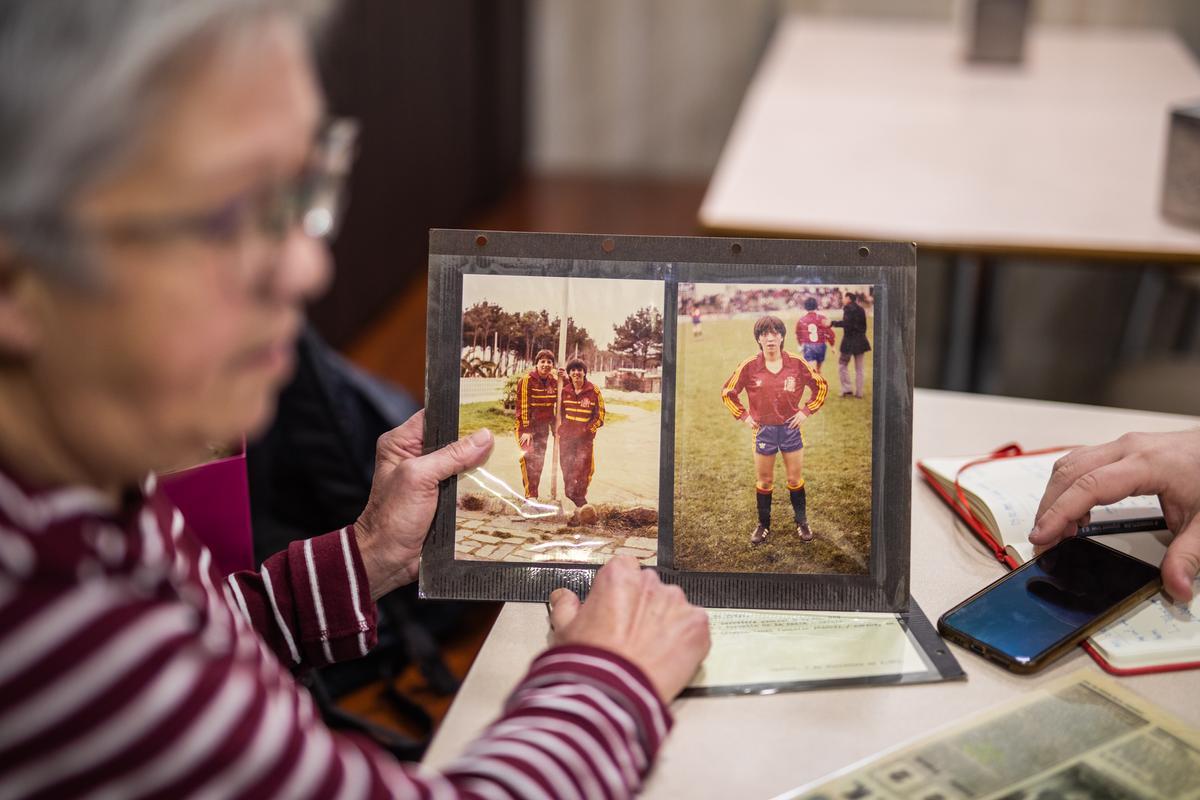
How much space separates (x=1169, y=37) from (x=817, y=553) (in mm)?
2965

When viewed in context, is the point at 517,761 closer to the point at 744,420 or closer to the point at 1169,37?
the point at 744,420

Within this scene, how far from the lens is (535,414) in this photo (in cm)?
94

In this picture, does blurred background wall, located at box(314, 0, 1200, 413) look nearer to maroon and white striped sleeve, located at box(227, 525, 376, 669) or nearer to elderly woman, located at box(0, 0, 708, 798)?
maroon and white striped sleeve, located at box(227, 525, 376, 669)

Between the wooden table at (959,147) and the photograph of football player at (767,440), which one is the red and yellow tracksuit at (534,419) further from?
the wooden table at (959,147)

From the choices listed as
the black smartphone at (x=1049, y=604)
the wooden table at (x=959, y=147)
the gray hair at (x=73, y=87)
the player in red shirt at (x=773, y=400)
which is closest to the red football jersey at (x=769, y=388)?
the player in red shirt at (x=773, y=400)

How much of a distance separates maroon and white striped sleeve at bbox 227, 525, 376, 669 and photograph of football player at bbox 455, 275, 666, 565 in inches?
3.8

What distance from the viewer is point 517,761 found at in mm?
653

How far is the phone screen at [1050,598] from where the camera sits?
0.88 m

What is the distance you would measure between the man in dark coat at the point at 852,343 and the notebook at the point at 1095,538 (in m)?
0.21

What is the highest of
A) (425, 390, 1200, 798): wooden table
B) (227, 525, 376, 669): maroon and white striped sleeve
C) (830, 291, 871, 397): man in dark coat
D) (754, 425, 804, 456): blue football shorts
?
(830, 291, 871, 397): man in dark coat

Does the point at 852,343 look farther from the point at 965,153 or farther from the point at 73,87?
the point at 965,153

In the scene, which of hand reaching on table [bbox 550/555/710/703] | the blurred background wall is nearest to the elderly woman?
hand reaching on table [bbox 550/555/710/703]

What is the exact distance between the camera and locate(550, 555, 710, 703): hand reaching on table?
0.77 metres

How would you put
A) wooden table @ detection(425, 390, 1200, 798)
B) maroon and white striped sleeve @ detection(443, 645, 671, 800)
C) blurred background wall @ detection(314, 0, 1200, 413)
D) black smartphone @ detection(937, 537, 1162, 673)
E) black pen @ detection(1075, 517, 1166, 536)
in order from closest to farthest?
maroon and white striped sleeve @ detection(443, 645, 671, 800)
wooden table @ detection(425, 390, 1200, 798)
black smartphone @ detection(937, 537, 1162, 673)
black pen @ detection(1075, 517, 1166, 536)
blurred background wall @ detection(314, 0, 1200, 413)
